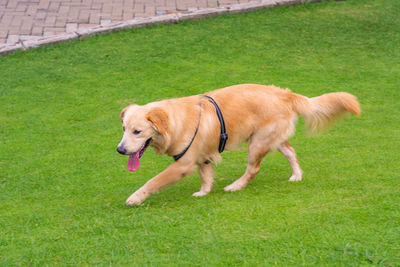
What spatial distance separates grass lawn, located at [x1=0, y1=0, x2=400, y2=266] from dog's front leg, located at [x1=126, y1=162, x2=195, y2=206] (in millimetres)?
119

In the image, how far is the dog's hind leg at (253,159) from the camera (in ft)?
16.8

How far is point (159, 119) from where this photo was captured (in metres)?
4.54

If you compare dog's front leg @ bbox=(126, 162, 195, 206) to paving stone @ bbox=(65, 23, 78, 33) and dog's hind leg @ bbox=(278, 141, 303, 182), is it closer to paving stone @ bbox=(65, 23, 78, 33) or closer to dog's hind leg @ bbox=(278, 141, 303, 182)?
dog's hind leg @ bbox=(278, 141, 303, 182)

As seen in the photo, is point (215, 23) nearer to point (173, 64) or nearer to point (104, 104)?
point (173, 64)

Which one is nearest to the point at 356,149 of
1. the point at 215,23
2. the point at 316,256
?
the point at 316,256

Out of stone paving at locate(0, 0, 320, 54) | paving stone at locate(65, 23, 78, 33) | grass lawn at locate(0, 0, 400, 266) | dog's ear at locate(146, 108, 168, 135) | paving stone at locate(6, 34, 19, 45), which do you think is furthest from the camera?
paving stone at locate(65, 23, 78, 33)

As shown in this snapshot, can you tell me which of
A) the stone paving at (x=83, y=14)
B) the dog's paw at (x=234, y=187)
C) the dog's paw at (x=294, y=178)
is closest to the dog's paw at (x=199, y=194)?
the dog's paw at (x=234, y=187)

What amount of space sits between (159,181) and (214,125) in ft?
2.45

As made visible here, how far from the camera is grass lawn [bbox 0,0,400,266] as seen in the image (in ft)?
12.6

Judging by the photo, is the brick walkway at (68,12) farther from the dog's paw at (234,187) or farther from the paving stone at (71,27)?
the dog's paw at (234,187)

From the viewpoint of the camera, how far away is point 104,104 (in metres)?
7.89

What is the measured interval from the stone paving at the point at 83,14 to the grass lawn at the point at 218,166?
11.0 inches

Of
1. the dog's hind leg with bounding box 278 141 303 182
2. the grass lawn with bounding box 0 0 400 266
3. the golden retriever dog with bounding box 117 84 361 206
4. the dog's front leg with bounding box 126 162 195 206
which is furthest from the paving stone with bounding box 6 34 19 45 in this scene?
the dog's hind leg with bounding box 278 141 303 182

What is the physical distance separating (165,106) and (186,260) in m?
1.59
